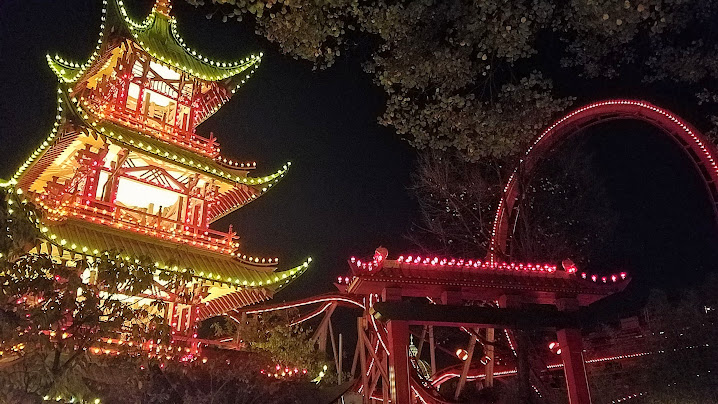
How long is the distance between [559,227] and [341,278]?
33.7ft

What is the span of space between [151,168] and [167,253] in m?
2.83

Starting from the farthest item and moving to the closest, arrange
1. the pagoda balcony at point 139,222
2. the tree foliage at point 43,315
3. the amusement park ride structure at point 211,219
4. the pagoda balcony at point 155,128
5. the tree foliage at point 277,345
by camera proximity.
Result: the pagoda balcony at point 155,128 → the tree foliage at point 277,345 → the pagoda balcony at point 139,222 → the amusement park ride structure at point 211,219 → the tree foliage at point 43,315

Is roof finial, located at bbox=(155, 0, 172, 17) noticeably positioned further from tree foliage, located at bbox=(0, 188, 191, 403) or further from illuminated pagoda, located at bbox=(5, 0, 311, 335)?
tree foliage, located at bbox=(0, 188, 191, 403)

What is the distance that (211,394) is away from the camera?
10.1m

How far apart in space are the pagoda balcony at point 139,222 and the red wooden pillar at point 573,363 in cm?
854

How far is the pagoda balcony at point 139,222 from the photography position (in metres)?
11.7

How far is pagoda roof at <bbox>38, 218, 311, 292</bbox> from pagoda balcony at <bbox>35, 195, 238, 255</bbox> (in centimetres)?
12

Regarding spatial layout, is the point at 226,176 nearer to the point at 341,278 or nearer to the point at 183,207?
the point at 183,207

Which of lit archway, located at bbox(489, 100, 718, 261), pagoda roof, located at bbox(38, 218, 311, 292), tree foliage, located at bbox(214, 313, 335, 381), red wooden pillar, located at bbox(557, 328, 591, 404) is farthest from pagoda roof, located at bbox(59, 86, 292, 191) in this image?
red wooden pillar, located at bbox(557, 328, 591, 404)

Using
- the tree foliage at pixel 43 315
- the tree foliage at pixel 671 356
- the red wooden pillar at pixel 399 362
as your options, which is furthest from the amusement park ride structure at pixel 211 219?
the tree foliage at pixel 671 356

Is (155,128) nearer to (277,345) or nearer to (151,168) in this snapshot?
(151,168)

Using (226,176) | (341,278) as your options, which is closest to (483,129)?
(341,278)

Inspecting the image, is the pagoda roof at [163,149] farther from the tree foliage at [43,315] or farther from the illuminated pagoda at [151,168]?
the tree foliage at [43,315]

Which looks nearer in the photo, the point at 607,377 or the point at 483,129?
the point at 483,129
